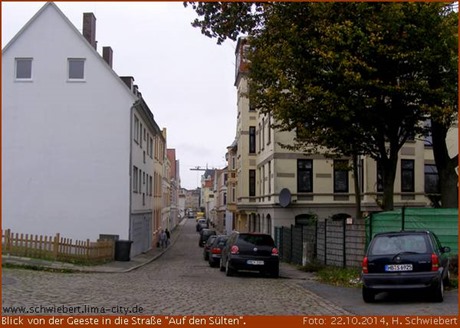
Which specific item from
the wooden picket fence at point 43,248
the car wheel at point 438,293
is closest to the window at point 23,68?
the wooden picket fence at point 43,248

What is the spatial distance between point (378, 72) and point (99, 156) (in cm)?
1777

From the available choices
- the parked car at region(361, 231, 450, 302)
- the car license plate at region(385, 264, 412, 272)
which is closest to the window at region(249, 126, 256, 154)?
the parked car at region(361, 231, 450, 302)

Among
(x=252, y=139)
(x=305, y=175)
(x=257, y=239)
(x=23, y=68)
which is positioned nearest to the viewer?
(x=257, y=239)

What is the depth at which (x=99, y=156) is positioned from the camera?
3136 centimetres

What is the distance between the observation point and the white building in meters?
30.9

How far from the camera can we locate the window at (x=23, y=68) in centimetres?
3130

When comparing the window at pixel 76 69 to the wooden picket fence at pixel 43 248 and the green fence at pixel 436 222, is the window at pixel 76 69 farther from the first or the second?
the green fence at pixel 436 222

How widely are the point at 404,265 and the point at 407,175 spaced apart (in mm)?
25736

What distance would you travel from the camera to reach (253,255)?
2058cm

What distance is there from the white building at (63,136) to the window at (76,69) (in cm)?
5

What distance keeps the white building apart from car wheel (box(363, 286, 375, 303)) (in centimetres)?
2029

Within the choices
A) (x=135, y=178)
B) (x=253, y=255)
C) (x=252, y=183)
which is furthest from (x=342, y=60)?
(x=252, y=183)

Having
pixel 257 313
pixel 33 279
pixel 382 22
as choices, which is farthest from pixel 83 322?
pixel 382 22

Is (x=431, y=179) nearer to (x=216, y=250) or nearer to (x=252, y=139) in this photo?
(x=216, y=250)
